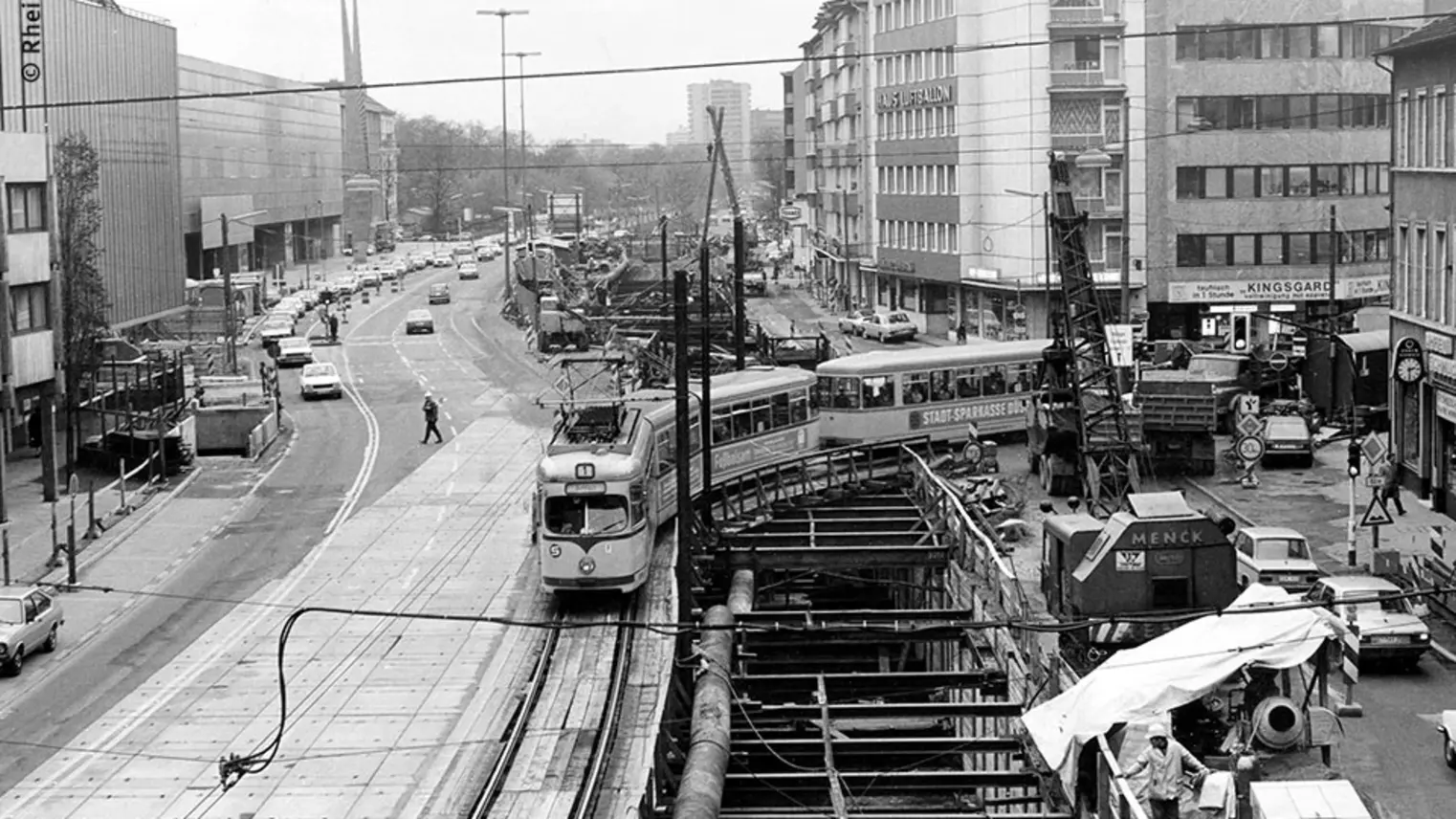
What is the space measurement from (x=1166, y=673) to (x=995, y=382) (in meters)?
35.7

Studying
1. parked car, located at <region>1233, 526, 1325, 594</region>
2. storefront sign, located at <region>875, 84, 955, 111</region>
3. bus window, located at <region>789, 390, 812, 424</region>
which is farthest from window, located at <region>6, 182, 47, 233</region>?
storefront sign, located at <region>875, 84, 955, 111</region>

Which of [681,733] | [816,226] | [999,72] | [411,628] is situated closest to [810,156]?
[816,226]

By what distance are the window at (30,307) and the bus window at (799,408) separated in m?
20.9

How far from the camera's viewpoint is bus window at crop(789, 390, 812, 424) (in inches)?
1914

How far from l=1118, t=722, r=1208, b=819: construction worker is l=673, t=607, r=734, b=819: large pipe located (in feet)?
14.3

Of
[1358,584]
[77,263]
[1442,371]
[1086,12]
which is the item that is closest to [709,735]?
[1358,584]

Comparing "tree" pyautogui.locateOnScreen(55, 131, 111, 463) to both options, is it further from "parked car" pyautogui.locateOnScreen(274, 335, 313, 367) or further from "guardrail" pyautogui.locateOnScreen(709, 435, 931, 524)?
"guardrail" pyautogui.locateOnScreen(709, 435, 931, 524)

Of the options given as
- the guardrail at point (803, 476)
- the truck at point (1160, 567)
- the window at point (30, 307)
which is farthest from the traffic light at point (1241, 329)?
the truck at point (1160, 567)

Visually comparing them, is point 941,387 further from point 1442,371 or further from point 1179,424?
point 1442,371

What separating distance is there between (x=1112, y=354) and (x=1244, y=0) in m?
36.5

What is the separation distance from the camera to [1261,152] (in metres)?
80.8

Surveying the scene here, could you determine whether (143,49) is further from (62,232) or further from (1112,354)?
(1112,354)

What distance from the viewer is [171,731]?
28.7 metres

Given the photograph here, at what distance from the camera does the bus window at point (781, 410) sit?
156ft
